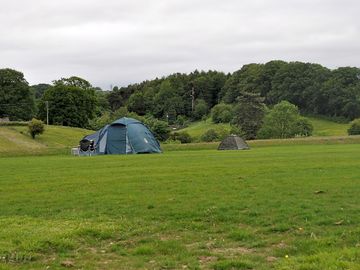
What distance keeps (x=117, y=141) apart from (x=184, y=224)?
34400 millimetres

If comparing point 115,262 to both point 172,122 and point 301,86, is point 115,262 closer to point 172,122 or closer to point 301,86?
point 301,86

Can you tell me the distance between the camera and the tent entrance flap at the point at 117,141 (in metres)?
44.7

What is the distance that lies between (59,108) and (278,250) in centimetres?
10854

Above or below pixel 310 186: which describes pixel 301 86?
above

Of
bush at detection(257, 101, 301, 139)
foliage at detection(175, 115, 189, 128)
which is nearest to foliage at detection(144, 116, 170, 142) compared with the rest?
bush at detection(257, 101, 301, 139)

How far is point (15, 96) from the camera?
105 meters

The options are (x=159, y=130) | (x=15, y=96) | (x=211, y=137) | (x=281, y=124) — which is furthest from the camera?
(x=15, y=96)

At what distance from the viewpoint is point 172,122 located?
170 meters

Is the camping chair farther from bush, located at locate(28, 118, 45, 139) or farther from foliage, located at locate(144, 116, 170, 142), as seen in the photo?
foliage, located at locate(144, 116, 170, 142)

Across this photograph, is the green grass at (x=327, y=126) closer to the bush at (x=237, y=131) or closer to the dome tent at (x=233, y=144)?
the bush at (x=237, y=131)

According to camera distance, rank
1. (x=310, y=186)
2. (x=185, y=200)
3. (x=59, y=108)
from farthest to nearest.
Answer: (x=59, y=108) → (x=310, y=186) → (x=185, y=200)

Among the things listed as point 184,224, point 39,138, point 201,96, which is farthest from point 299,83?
point 184,224

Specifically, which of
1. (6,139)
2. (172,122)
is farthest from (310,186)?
(172,122)

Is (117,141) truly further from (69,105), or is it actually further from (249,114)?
(69,105)
